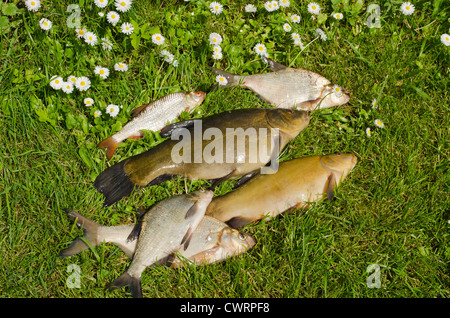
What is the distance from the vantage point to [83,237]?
3221 millimetres

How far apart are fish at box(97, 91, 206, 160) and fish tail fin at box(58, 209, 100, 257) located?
550 mm

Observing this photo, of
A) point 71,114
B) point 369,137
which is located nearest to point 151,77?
point 71,114

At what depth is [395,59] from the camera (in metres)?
4.24

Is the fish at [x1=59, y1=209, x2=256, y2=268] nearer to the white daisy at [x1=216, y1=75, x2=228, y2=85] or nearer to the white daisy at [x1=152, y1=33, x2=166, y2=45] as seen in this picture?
the white daisy at [x1=216, y1=75, x2=228, y2=85]

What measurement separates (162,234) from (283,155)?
1.22 metres

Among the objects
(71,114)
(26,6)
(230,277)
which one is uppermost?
(26,6)

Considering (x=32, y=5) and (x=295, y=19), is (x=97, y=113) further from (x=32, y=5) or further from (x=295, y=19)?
(x=295, y=19)

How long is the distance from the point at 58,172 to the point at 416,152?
288 cm

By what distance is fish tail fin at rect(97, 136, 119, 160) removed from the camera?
3588 millimetres

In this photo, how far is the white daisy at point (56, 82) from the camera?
3633 mm

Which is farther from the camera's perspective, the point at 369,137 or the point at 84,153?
the point at 369,137

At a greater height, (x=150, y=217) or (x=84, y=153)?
(x=84, y=153)

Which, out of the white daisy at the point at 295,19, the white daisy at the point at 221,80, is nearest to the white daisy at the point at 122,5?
the white daisy at the point at 221,80

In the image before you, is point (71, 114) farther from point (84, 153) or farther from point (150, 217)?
point (150, 217)
